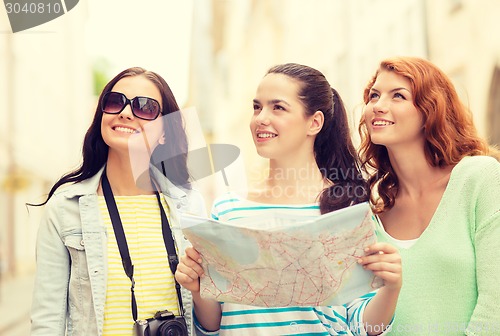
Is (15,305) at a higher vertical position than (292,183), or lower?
lower

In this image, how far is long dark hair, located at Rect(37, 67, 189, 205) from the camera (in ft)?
6.38

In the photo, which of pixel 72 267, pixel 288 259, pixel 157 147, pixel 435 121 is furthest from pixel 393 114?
pixel 72 267

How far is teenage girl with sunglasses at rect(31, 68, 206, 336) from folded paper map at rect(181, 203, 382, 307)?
0.27 metres

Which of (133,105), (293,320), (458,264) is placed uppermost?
(133,105)

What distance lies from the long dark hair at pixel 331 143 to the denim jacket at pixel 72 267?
0.50m

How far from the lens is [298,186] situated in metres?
1.89

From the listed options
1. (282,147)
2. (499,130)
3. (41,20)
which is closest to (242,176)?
(282,147)

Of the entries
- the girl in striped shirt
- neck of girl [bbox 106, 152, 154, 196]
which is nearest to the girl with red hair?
the girl in striped shirt

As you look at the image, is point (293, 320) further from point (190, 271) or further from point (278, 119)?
point (278, 119)

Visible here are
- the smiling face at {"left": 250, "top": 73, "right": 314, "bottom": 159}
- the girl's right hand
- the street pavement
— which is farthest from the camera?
the street pavement

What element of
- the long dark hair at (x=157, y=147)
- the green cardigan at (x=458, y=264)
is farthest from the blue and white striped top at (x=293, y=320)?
the long dark hair at (x=157, y=147)

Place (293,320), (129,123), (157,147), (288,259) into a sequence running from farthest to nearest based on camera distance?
(157,147)
(129,123)
(293,320)
(288,259)

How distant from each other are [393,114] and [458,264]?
491 mm

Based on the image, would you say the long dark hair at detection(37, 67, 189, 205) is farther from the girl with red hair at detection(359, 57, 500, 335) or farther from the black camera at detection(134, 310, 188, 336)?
the girl with red hair at detection(359, 57, 500, 335)
